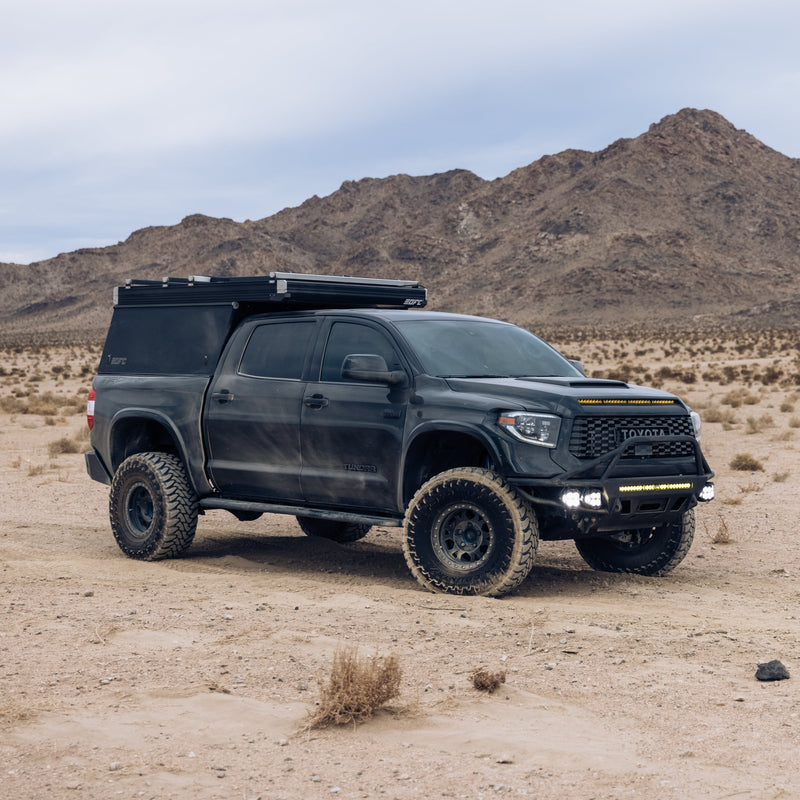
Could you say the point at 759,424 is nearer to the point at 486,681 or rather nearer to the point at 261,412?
the point at 261,412

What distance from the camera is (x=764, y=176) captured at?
153125 mm

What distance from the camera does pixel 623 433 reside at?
848 cm

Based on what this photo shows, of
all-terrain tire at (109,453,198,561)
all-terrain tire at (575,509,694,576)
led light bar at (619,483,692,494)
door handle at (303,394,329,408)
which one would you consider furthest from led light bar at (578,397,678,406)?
all-terrain tire at (109,453,198,561)

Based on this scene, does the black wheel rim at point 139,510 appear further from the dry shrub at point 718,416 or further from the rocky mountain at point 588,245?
the rocky mountain at point 588,245

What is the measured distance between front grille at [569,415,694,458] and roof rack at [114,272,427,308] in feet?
8.40

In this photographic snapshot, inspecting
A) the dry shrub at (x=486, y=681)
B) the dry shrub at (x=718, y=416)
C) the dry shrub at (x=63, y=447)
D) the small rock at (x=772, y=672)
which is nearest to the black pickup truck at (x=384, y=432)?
the small rock at (x=772, y=672)

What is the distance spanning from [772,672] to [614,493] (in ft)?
6.77

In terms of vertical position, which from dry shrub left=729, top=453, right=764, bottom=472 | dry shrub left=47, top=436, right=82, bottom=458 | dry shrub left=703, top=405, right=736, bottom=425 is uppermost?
dry shrub left=703, top=405, right=736, bottom=425

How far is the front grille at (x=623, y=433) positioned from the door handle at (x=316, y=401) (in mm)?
2077

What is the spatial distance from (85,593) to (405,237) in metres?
159

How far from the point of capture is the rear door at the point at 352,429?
897 centimetres

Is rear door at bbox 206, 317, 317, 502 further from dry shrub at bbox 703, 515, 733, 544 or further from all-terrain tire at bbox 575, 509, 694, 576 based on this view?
dry shrub at bbox 703, 515, 733, 544

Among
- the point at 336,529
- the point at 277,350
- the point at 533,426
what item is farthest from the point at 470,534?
the point at 336,529

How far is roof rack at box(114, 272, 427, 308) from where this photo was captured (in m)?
10.0
